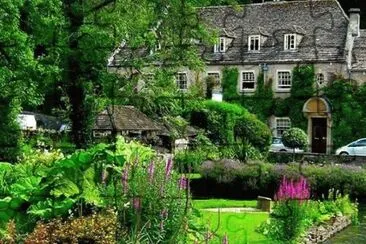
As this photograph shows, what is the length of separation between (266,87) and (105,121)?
5824 mm

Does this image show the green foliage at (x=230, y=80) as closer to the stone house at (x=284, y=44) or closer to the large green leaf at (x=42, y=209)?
the stone house at (x=284, y=44)

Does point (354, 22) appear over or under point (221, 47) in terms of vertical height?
over

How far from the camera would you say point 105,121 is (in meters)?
11.6

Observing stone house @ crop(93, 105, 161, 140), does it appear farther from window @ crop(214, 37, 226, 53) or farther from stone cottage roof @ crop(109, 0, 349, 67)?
window @ crop(214, 37, 226, 53)

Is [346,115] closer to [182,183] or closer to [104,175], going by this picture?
[182,183]

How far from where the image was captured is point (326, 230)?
9.12 meters

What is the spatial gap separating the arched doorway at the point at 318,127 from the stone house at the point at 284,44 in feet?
0.22

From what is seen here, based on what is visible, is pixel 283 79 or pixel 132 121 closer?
pixel 132 121

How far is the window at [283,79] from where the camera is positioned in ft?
59.9

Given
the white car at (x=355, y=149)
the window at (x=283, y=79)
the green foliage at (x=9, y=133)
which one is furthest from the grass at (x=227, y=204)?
the window at (x=283, y=79)

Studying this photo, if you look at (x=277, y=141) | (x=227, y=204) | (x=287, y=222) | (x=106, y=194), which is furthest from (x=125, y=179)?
(x=277, y=141)

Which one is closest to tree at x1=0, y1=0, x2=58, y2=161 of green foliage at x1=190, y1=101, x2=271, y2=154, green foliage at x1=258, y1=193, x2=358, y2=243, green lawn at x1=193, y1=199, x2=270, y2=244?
green lawn at x1=193, y1=199, x2=270, y2=244

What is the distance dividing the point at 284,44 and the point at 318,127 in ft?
17.1

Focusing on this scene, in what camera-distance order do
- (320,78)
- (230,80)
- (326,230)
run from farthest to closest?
(230,80) < (320,78) < (326,230)
